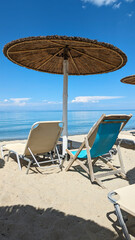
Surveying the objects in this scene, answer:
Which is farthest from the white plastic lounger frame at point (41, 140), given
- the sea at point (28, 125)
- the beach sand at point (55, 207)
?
the sea at point (28, 125)

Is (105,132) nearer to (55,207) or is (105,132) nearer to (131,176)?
(131,176)

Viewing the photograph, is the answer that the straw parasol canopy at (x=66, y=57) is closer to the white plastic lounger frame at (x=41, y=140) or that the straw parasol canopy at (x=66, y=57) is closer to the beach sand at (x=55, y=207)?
the white plastic lounger frame at (x=41, y=140)

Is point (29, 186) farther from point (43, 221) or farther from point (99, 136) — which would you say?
point (99, 136)

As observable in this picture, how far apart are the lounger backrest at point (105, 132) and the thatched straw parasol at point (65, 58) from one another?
1277 mm

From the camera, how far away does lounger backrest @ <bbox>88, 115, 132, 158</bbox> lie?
292 centimetres

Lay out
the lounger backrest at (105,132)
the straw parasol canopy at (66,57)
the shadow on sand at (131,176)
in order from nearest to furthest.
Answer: the lounger backrest at (105,132) → the shadow on sand at (131,176) → the straw parasol canopy at (66,57)

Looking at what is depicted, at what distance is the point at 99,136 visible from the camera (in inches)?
117

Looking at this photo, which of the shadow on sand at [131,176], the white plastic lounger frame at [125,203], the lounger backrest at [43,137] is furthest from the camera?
the lounger backrest at [43,137]

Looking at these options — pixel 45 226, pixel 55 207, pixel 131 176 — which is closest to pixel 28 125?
pixel 131 176

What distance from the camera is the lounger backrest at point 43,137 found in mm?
3330

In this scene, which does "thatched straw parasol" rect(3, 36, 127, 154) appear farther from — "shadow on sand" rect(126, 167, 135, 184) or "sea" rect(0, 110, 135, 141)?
"sea" rect(0, 110, 135, 141)

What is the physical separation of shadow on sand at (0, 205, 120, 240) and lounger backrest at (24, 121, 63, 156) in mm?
1381

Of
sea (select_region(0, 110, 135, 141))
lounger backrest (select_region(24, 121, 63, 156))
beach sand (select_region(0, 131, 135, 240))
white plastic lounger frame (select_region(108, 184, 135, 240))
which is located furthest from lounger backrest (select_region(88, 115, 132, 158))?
sea (select_region(0, 110, 135, 141))

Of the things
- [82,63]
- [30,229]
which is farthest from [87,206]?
[82,63]
